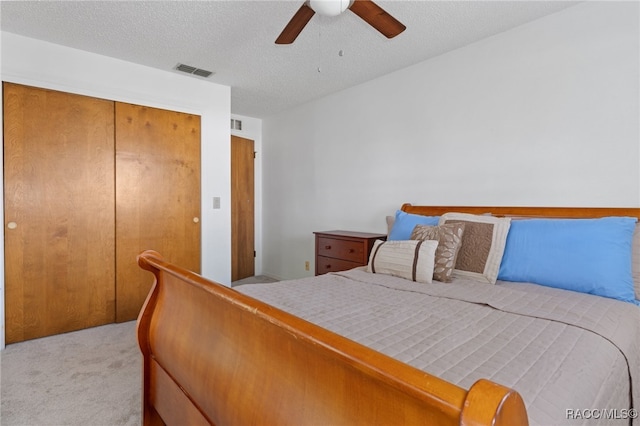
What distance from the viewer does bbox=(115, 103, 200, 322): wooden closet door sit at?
3.04 meters

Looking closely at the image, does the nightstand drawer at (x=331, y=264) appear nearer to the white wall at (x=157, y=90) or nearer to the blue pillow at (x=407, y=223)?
the blue pillow at (x=407, y=223)

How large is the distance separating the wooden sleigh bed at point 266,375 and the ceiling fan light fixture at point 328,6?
4.77 feet

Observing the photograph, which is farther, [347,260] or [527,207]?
[347,260]

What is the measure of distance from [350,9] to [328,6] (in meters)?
0.13

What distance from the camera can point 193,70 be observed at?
3.20 metres

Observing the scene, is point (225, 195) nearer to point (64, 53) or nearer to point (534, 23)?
point (64, 53)

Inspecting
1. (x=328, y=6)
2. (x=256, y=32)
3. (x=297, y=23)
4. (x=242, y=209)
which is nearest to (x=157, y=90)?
(x=256, y=32)

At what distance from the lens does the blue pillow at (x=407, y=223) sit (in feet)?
7.66

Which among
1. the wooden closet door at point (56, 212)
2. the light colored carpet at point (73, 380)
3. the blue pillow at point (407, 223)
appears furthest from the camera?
the wooden closet door at point (56, 212)

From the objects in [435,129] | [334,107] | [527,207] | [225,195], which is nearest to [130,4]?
[225,195]

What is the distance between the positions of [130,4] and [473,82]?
2.55 metres

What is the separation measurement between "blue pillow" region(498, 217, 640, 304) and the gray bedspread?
76 millimetres

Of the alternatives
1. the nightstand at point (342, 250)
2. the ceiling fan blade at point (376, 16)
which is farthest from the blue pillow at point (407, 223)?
the ceiling fan blade at point (376, 16)

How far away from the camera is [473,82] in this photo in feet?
8.54
